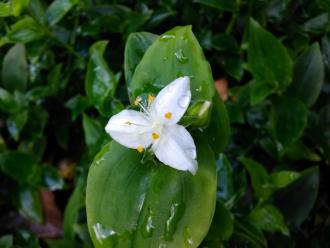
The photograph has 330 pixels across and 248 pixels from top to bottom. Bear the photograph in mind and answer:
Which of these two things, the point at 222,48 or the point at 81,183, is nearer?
the point at 81,183

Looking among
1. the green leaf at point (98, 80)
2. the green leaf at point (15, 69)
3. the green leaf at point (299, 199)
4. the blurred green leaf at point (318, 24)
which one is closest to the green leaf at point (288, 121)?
the green leaf at point (299, 199)

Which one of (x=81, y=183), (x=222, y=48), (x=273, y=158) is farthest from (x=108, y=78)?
(x=273, y=158)

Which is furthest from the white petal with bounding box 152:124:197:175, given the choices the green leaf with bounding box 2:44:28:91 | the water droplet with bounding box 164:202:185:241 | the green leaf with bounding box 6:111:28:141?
the green leaf with bounding box 2:44:28:91

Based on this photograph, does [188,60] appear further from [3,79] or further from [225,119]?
[3,79]

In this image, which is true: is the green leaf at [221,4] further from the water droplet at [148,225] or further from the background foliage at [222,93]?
the water droplet at [148,225]

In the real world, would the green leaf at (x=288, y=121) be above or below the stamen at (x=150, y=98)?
below

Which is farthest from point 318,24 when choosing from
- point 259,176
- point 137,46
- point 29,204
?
point 29,204
